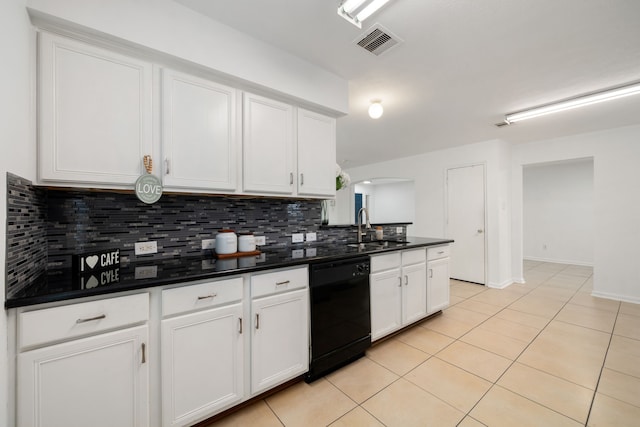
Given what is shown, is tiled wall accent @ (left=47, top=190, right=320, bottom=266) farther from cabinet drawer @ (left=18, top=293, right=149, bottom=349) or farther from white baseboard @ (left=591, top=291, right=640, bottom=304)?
white baseboard @ (left=591, top=291, right=640, bottom=304)

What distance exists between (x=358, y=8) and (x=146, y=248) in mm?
2074

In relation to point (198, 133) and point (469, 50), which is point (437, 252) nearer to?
point (469, 50)

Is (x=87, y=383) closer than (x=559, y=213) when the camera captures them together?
Yes

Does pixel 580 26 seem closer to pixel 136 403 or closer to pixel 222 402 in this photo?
pixel 222 402

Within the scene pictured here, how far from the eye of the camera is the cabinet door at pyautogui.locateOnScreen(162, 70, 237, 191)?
1602 mm

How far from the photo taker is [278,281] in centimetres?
164

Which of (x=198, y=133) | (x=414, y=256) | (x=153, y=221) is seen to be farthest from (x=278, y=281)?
(x=414, y=256)

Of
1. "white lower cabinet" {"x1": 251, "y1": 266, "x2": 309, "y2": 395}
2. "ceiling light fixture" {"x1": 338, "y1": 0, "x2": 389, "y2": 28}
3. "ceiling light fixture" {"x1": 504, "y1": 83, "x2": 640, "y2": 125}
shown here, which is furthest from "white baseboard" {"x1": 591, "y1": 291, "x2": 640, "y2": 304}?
"ceiling light fixture" {"x1": 338, "y1": 0, "x2": 389, "y2": 28}

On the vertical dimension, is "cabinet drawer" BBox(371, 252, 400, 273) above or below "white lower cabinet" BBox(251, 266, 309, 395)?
above

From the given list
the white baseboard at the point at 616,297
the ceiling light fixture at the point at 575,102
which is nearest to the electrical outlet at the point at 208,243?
the ceiling light fixture at the point at 575,102

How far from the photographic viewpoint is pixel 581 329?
8.70ft

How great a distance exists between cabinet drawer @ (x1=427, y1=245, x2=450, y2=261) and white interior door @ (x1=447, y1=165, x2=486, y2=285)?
1833mm

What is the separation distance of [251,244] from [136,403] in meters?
1.11

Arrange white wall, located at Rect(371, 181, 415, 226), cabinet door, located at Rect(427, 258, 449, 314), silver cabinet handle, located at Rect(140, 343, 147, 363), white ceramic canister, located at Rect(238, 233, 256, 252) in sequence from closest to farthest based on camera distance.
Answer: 1. silver cabinet handle, located at Rect(140, 343, 147, 363)
2. white ceramic canister, located at Rect(238, 233, 256, 252)
3. cabinet door, located at Rect(427, 258, 449, 314)
4. white wall, located at Rect(371, 181, 415, 226)
